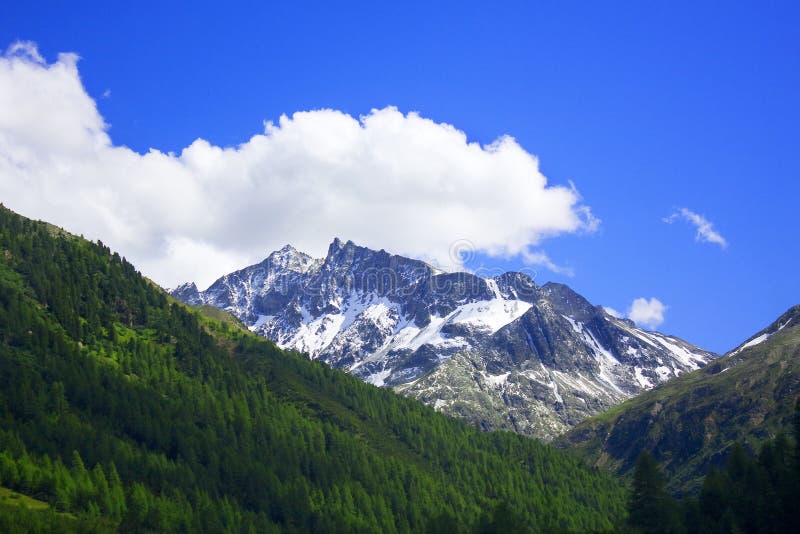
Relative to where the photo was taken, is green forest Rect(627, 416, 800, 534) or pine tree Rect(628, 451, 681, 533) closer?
green forest Rect(627, 416, 800, 534)

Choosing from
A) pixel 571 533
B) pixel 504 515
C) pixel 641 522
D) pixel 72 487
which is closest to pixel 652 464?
pixel 641 522

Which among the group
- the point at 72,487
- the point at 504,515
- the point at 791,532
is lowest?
the point at 791,532

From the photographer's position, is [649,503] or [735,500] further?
[649,503]

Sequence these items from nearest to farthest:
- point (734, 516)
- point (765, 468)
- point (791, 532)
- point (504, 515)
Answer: point (791, 532) → point (734, 516) → point (765, 468) → point (504, 515)

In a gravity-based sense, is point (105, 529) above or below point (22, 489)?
below

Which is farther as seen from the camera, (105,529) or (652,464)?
(105,529)

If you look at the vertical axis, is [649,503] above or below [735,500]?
above

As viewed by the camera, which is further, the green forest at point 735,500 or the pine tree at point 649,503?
the pine tree at point 649,503

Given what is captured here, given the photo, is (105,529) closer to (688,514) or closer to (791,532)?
(688,514)

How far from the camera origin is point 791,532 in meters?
130

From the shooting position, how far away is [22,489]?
634 feet

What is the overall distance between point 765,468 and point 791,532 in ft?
85.9

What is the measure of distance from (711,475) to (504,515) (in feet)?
134

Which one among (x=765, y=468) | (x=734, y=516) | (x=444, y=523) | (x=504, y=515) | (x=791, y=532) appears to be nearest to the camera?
(x=791, y=532)
